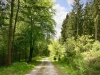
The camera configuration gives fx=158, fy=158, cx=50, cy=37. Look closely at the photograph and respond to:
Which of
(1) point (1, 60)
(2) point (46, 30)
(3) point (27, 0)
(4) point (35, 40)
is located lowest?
(1) point (1, 60)

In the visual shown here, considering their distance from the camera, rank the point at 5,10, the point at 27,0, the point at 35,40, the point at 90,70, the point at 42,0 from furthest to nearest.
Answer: the point at 35,40 → the point at 42,0 → the point at 27,0 → the point at 5,10 → the point at 90,70

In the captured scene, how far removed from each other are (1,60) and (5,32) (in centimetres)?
507

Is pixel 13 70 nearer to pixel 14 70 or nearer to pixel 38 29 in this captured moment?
pixel 14 70

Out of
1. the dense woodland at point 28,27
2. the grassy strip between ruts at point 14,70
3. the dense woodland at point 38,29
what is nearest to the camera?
the grassy strip between ruts at point 14,70

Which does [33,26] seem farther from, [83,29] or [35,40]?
[83,29]

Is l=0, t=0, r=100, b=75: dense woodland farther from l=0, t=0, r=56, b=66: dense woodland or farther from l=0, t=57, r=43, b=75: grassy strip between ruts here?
l=0, t=57, r=43, b=75: grassy strip between ruts

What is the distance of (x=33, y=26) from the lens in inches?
1194

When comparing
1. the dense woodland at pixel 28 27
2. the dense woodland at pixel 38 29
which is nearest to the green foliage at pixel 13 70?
the dense woodland at pixel 38 29

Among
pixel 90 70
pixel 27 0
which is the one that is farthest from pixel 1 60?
pixel 90 70

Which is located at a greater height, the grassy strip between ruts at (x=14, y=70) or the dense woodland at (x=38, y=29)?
the dense woodland at (x=38, y=29)

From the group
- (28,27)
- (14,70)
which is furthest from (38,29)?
(14,70)

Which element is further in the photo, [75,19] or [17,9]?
[75,19]

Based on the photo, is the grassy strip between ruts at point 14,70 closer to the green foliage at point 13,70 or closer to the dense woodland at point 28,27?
the green foliage at point 13,70

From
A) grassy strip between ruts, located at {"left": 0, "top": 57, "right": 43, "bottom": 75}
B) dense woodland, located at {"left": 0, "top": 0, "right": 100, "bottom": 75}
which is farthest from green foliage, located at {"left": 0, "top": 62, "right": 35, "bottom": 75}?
Answer: dense woodland, located at {"left": 0, "top": 0, "right": 100, "bottom": 75}
